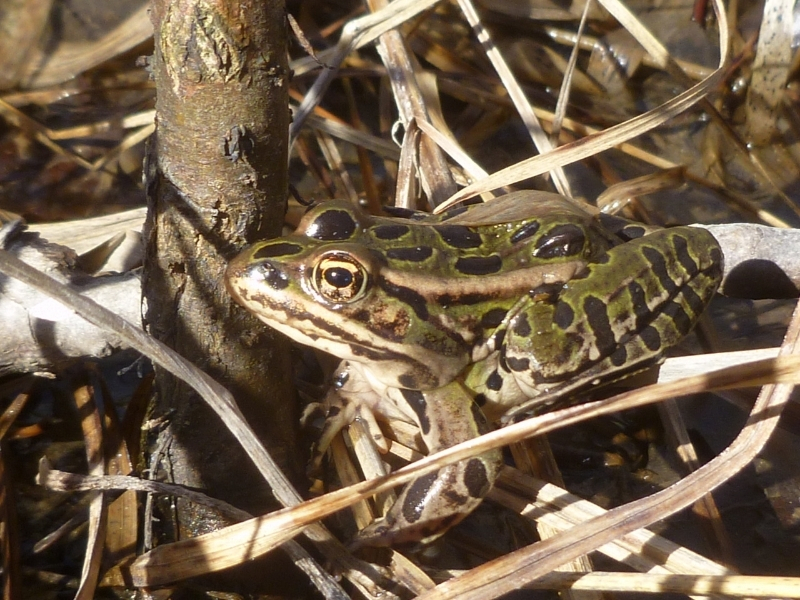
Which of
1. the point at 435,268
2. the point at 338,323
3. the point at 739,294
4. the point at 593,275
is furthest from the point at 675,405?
the point at 338,323

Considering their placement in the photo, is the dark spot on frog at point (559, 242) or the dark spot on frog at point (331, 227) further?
the dark spot on frog at point (559, 242)

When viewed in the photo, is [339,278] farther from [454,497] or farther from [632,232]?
[632,232]

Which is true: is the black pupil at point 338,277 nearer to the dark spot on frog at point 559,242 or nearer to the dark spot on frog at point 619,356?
the dark spot on frog at point 559,242

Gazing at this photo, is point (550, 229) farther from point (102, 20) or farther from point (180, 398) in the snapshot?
point (102, 20)

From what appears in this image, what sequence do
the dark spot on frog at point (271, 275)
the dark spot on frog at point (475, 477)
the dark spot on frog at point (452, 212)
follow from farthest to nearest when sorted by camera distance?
the dark spot on frog at point (452, 212), the dark spot on frog at point (475, 477), the dark spot on frog at point (271, 275)

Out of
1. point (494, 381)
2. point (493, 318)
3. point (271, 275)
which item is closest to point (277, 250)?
point (271, 275)

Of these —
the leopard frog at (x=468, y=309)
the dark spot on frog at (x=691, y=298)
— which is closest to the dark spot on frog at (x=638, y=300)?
the leopard frog at (x=468, y=309)
